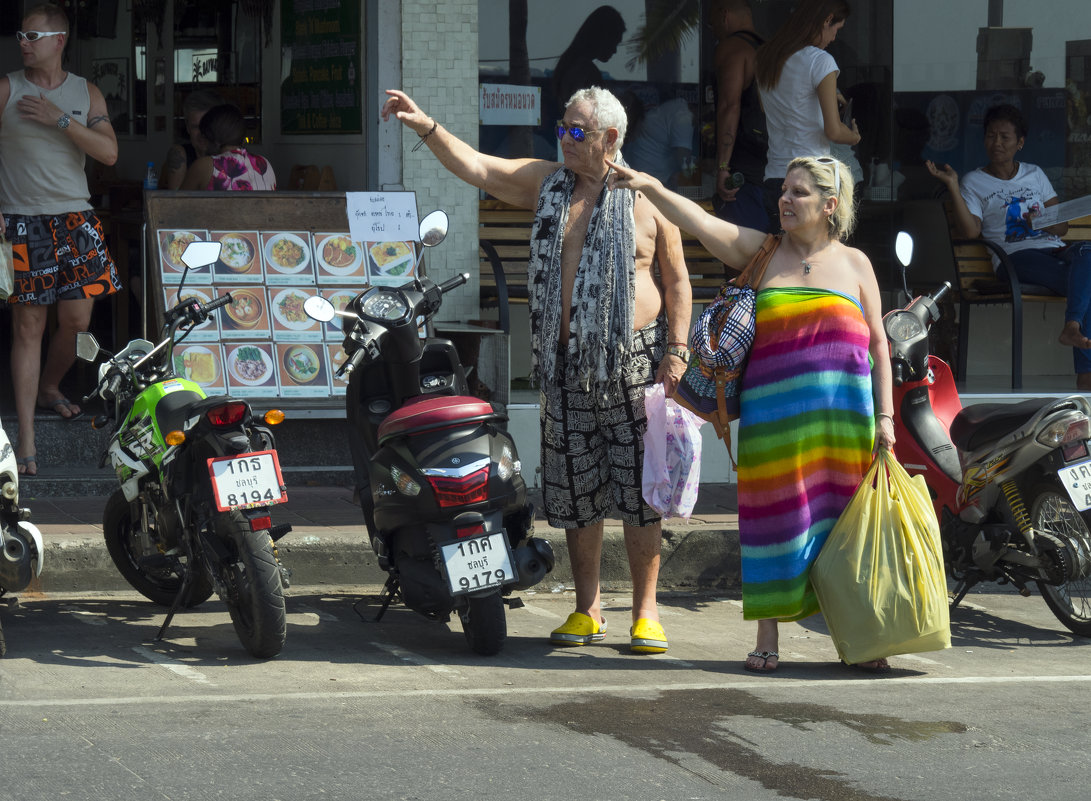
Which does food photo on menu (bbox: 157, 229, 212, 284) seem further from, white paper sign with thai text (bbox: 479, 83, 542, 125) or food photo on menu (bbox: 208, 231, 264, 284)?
white paper sign with thai text (bbox: 479, 83, 542, 125)

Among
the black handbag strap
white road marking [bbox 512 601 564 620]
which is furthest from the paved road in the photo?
the black handbag strap

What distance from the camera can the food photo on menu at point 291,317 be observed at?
8344 millimetres

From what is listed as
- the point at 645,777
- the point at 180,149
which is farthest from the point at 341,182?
the point at 645,777

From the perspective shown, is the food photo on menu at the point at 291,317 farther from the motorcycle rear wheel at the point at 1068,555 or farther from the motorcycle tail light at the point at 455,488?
the motorcycle rear wheel at the point at 1068,555

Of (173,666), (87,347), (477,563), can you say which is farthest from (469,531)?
(87,347)

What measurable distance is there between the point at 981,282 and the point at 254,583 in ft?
20.3

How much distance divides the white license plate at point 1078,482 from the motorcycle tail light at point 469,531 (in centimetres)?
230

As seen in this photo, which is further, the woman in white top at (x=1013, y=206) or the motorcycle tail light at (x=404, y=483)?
the woman in white top at (x=1013, y=206)

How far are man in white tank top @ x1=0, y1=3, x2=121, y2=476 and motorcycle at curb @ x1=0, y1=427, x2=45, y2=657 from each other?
2353 mm

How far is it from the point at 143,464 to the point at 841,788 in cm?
293

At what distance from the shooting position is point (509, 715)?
16.0 feet

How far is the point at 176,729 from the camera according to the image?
15.2 ft

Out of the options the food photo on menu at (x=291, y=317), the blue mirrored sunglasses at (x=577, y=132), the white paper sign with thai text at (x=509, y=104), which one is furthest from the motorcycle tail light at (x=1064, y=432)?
the white paper sign with thai text at (x=509, y=104)

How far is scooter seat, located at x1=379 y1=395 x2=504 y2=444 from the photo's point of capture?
548 cm
